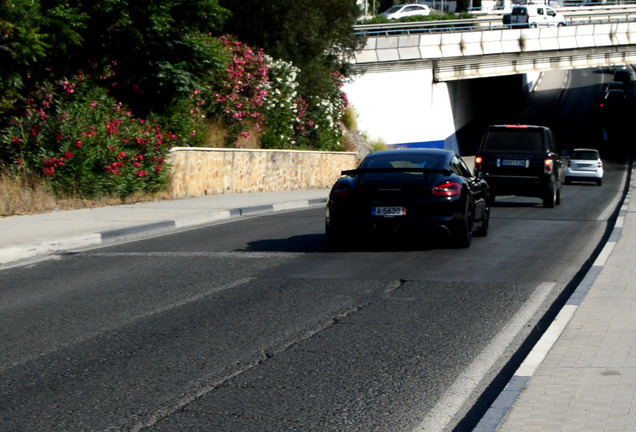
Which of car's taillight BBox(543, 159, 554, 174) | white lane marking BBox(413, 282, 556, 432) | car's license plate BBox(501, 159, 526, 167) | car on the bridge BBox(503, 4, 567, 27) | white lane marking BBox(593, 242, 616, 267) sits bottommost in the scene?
white lane marking BBox(593, 242, 616, 267)

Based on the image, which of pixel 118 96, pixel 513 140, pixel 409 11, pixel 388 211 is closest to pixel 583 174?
pixel 513 140

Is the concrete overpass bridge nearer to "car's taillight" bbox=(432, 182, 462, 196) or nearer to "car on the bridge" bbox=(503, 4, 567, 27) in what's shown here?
"car on the bridge" bbox=(503, 4, 567, 27)

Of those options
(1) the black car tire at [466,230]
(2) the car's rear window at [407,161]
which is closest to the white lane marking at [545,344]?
(1) the black car tire at [466,230]

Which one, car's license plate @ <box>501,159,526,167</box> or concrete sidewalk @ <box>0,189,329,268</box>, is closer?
concrete sidewalk @ <box>0,189,329,268</box>

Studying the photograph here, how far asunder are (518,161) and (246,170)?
7964 mm

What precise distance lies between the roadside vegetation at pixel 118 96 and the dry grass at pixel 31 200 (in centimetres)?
3

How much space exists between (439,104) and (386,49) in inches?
227

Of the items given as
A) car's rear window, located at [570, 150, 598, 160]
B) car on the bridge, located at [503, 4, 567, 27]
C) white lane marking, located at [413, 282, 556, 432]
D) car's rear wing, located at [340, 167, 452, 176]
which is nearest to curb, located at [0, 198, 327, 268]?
car's rear wing, located at [340, 167, 452, 176]

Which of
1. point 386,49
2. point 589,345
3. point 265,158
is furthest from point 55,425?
point 386,49

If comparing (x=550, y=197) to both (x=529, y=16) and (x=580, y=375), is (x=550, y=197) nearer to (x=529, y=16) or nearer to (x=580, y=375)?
(x=580, y=375)

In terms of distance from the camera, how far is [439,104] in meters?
55.4

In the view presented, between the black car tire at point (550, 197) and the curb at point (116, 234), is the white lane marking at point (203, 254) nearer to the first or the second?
the curb at point (116, 234)

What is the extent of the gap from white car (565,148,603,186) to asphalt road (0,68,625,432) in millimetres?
28440

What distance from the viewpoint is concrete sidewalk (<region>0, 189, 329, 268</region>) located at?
45.8 ft
